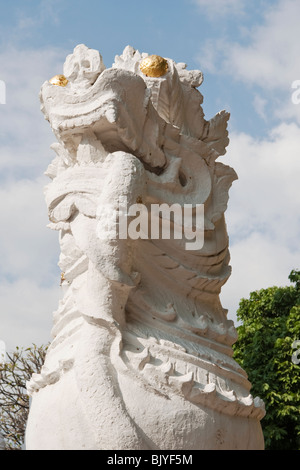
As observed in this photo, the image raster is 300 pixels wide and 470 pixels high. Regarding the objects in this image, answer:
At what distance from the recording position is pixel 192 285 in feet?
14.8

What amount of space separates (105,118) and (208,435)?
194cm

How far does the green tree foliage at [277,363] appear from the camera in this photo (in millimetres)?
9664

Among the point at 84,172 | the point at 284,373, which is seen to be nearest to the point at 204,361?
the point at 84,172

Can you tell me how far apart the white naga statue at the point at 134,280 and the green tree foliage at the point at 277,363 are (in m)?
5.39

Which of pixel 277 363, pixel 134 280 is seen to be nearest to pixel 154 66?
pixel 134 280

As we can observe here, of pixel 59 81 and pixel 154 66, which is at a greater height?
pixel 154 66

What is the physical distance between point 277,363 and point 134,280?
21.6 feet

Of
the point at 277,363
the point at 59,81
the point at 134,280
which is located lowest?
the point at 134,280

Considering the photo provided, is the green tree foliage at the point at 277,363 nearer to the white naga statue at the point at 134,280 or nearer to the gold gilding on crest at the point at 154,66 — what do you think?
the white naga statue at the point at 134,280

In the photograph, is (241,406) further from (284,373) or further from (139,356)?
(284,373)

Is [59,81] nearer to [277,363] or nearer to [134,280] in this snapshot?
[134,280]

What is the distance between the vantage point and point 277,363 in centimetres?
1018
